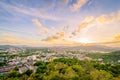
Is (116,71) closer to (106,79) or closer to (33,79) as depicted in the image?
(106,79)

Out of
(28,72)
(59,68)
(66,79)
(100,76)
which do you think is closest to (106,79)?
(100,76)

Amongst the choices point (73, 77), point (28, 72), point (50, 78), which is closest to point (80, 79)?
point (73, 77)

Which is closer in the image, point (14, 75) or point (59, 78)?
point (59, 78)

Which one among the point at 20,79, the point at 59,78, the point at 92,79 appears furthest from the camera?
the point at 20,79

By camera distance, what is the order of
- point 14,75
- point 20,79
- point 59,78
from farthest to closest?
point 14,75 < point 20,79 < point 59,78

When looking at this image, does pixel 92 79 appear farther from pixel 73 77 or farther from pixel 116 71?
pixel 116 71

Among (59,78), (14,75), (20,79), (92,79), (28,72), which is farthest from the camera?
(28,72)

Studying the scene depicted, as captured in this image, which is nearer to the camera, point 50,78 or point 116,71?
point 50,78

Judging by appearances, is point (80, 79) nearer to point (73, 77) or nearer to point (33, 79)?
point (73, 77)

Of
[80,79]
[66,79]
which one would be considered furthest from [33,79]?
[80,79]
